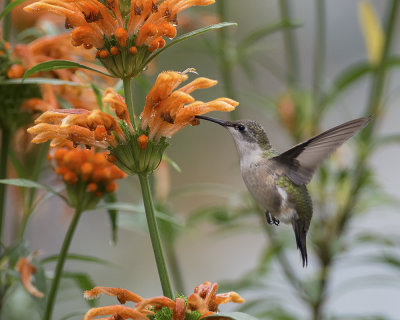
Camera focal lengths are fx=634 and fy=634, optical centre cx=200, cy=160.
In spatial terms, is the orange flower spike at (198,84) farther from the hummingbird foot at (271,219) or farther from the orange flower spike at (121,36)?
the hummingbird foot at (271,219)

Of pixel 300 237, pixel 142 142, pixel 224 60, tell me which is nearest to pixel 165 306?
pixel 142 142

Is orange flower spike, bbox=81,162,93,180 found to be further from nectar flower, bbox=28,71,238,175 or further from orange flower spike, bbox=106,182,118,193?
nectar flower, bbox=28,71,238,175

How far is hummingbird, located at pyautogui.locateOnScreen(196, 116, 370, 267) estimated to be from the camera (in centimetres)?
128

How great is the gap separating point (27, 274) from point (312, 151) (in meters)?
0.59

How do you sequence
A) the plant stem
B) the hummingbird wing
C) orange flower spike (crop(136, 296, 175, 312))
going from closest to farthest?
orange flower spike (crop(136, 296, 175, 312)) → the hummingbird wing → the plant stem

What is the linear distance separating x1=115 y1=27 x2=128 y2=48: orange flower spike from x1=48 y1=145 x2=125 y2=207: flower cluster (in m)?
0.32

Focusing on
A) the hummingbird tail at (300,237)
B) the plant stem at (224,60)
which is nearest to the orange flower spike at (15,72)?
the hummingbird tail at (300,237)

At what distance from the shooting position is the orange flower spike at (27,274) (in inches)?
43.0

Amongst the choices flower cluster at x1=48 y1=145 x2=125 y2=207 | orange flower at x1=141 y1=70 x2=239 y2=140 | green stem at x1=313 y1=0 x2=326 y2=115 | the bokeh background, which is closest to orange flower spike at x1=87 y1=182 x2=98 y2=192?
flower cluster at x1=48 y1=145 x2=125 y2=207

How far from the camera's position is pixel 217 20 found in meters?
1.91

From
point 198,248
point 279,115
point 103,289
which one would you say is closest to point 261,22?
point 198,248

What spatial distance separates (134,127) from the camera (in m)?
0.95

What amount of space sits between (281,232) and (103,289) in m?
1.30

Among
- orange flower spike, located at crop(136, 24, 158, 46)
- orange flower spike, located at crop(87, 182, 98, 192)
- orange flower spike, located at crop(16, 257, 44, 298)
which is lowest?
orange flower spike, located at crop(16, 257, 44, 298)
